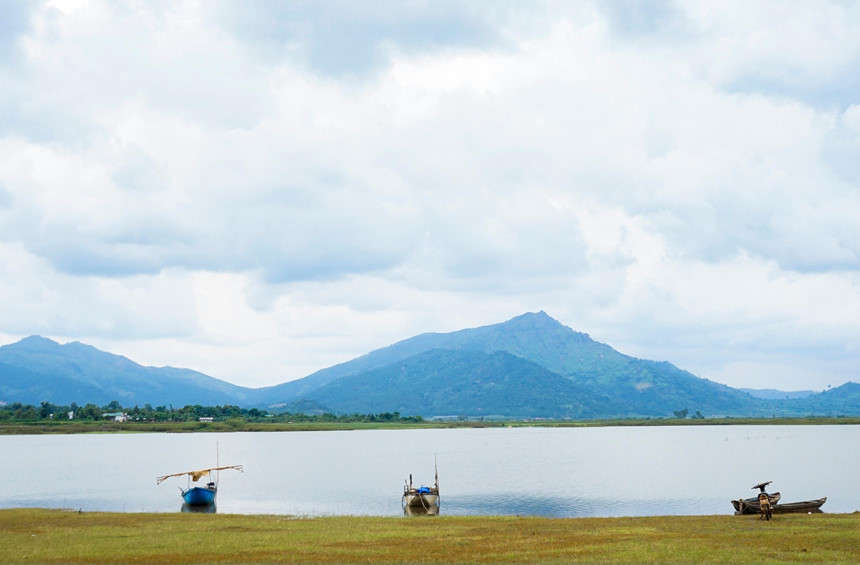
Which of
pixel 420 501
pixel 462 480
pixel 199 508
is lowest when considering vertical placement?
pixel 462 480

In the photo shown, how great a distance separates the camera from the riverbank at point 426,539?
35812 mm

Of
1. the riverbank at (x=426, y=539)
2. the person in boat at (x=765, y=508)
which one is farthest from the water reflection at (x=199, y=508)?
the person in boat at (x=765, y=508)

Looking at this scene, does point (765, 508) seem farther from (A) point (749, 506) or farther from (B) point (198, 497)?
(B) point (198, 497)

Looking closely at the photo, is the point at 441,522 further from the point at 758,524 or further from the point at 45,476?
the point at 45,476

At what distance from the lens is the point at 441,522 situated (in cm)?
Answer: 5322

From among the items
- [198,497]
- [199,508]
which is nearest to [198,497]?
[198,497]

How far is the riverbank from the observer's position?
117 feet

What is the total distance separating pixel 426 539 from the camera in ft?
141

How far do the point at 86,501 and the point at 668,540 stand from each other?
204 feet

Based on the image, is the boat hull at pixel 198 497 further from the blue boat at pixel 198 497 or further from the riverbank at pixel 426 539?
the riverbank at pixel 426 539

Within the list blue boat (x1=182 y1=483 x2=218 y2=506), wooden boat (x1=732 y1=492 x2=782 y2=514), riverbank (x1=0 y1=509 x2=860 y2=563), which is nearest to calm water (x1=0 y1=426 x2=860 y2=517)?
blue boat (x1=182 y1=483 x2=218 y2=506)

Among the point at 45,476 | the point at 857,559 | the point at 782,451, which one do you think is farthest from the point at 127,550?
the point at 782,451

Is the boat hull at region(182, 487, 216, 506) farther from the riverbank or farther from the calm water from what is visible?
the riverbank

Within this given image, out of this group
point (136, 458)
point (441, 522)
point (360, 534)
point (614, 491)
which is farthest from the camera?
point (136, 458)
